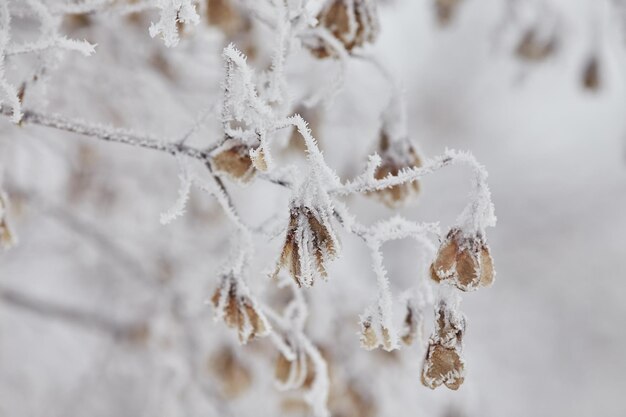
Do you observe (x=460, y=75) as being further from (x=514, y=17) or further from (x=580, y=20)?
(x=514, y=17)

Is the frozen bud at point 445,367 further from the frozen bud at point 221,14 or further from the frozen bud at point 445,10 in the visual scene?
the frozen bud at point 445,10

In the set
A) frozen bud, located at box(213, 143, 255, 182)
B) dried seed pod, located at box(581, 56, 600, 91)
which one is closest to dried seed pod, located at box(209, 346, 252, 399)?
frozen bud, located at box(213, 143, 255, 182)

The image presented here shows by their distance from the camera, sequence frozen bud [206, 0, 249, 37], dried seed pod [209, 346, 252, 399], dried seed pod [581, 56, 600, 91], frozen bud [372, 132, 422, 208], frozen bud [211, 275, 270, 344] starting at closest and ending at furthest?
frozen bud [211, 275, 270, 344]
frozen bud [372, 132, 422, 208]
frozen bud [206, 0, 249, 37]
dried seed pod [209, 346, 252, 399]
dried seed pod [581, 56, 600, 91]

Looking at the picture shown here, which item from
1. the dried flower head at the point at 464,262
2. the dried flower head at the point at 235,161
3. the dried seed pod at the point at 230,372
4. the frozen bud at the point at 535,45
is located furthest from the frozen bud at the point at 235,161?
the frozen bud at the point at 535,45

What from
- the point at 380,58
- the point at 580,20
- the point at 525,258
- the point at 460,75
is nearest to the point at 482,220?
the point at 380,58

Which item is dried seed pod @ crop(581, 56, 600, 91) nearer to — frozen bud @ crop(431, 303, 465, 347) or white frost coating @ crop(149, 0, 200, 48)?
frozen bud @ crop(431, 303, 465, 347)
